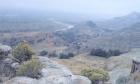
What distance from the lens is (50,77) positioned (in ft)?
103

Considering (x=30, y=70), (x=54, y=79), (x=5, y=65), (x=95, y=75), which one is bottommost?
(x=95, y=75)

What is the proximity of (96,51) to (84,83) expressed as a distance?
71715mm

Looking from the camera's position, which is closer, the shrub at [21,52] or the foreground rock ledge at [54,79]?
the foreground rock ledge at [54,79]

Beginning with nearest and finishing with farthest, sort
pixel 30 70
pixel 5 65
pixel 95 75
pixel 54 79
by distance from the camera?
pixel 54 79 < pixel 30 70 < pixel 5 65 < pixel 95 75

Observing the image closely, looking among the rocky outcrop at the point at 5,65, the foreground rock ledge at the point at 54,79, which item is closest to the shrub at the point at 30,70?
the foreground rock ledge at the point at 54,79

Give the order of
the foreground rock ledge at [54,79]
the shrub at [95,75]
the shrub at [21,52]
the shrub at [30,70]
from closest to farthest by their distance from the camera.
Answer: the foreground rock ledge at [54,79] < the shrub at [30,70] < the shrub at [21,52] < the shrub at [95,75]

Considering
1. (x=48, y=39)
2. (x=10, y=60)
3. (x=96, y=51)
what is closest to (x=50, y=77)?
(x=10, y=60)

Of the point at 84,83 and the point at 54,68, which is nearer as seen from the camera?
the point at 84,83

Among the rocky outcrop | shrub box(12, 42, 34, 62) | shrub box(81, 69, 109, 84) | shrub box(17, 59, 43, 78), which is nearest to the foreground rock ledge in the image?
shrub box(17, 59, 43, 78)

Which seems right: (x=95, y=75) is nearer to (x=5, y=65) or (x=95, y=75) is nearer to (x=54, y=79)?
(x=54, y=79)

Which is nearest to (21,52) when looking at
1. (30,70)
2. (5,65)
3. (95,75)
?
(5,65)

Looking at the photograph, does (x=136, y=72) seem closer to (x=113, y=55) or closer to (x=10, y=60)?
(x=10, y=60)

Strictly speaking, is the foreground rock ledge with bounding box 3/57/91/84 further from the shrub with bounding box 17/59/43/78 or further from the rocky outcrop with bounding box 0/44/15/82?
the rocky outcrop with bounding box 0/44/15/82

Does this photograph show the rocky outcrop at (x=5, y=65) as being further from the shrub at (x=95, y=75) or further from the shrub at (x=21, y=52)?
the shrub at (x=95, y=75)
